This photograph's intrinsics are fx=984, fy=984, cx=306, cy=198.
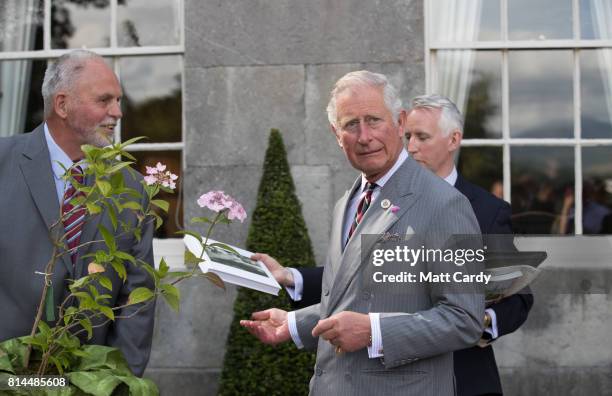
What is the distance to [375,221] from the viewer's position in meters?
3.23

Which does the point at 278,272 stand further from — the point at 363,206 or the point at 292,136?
the point at 292,136

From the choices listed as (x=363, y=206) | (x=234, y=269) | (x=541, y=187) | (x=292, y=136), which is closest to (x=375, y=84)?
(x=363, y=206)

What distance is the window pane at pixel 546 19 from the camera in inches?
268

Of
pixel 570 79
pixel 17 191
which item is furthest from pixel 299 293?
pixel 570 79

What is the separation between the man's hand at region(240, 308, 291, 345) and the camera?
138 inches

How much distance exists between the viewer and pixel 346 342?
3008 mm

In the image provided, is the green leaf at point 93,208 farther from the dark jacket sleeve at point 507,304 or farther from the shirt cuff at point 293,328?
the dark jacket sleeve at point 507,304

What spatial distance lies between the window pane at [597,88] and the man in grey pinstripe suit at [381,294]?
12.4 ft

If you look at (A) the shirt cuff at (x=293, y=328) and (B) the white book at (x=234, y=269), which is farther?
(A) the shirt cuff at (x=293, y=328)

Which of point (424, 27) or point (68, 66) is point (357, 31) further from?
point (68, 66)

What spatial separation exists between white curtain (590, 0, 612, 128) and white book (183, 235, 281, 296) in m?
4.07

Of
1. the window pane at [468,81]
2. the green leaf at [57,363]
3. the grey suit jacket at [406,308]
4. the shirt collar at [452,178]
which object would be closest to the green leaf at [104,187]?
the green leaf at [57,363]

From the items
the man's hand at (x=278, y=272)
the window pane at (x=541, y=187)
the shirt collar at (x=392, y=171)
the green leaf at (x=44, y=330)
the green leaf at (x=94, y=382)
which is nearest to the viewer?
the green leaf at (x=94, y=382)

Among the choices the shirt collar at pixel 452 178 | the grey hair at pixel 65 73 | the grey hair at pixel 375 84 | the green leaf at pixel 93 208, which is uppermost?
the grey hair at pixel 65 73
